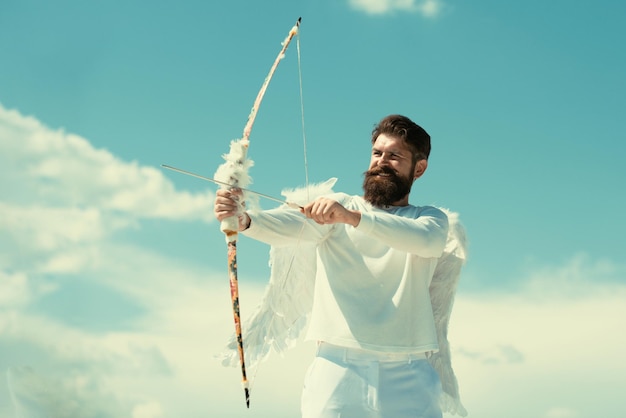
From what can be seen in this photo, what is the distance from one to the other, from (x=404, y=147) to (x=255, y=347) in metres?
1.08

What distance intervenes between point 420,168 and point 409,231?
1.85 feet

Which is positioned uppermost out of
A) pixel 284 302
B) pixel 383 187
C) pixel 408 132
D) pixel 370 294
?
pixel 408 132

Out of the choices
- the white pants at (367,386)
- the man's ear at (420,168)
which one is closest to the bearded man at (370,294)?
the white pants at (367,386)

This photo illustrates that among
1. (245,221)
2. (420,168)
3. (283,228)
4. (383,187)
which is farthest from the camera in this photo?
(420,168)

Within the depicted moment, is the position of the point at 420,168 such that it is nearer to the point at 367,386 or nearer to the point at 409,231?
the point at 409,231

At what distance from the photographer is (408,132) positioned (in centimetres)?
319

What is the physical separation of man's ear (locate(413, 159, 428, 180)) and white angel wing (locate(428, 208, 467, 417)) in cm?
32

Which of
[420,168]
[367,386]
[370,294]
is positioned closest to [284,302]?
[370,294]

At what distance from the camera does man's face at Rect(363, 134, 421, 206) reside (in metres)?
3.10

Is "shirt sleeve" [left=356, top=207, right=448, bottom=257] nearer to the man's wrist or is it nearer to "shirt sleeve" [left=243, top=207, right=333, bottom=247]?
"shirt sleeve" [left=243, top=207, right=333, bottom=247]

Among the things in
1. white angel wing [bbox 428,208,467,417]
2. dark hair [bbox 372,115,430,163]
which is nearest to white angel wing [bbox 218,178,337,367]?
dark hair [bbox 372,115,430,163]

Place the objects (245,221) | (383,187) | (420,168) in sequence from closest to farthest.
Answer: (245,221) → (383,187) → (420,168)

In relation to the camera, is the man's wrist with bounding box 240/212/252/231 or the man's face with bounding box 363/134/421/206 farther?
the man's face with bounding box 363/134/421/206

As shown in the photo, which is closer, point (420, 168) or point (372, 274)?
point (372, 274)
